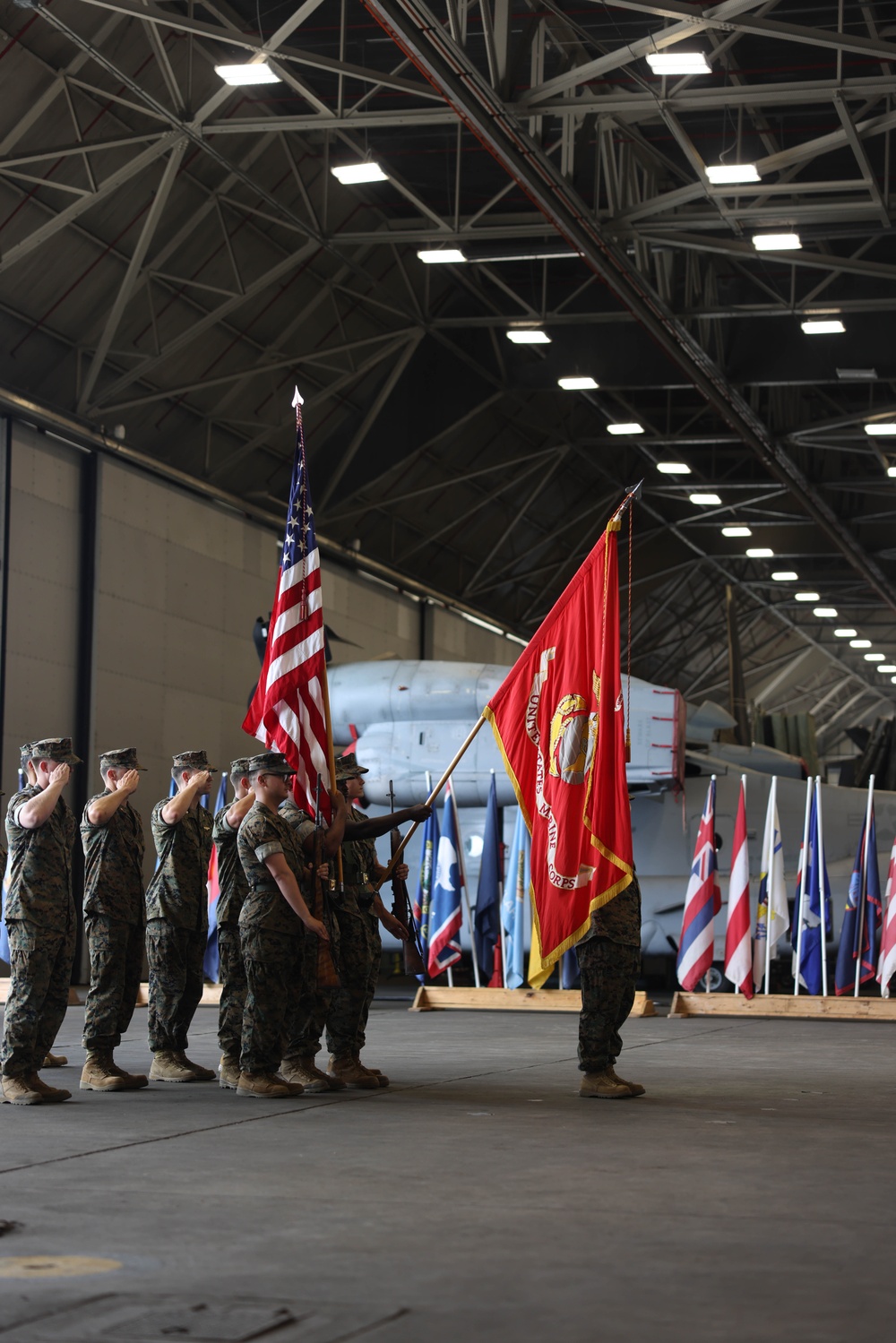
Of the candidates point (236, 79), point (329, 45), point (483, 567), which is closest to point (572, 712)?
point (236, 79)

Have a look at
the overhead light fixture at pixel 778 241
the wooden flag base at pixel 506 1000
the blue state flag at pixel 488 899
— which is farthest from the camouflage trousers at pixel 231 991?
the overhead light fixture at pixel 778 241

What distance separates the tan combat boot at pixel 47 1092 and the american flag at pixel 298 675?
207 cm

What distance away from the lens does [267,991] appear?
8.04 m

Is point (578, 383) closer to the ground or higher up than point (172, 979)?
higher up

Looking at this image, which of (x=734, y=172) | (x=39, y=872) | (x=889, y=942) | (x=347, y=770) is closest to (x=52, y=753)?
(x=39, y=872)

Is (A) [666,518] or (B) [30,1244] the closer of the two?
(B) [30,1244]

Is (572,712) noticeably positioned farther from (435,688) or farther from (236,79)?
(435,688)

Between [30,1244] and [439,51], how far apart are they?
1094 centimetres

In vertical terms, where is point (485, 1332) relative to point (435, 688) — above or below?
below

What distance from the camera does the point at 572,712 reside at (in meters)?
8.77

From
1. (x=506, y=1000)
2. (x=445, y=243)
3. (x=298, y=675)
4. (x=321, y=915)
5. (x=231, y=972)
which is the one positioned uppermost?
(x=445, y=243)

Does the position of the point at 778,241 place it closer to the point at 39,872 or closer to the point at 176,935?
the point at 176,935

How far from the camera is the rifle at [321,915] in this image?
809 centimetres

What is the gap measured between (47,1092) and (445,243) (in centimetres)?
1344
